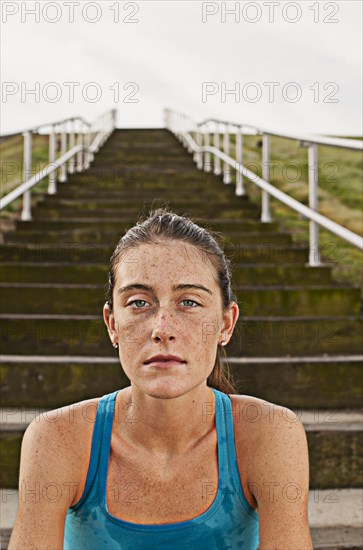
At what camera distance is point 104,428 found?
120cm

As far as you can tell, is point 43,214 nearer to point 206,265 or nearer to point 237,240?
point 237,240

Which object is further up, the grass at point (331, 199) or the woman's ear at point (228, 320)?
the grass at point (331, 199)

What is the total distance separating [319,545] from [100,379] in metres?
1.05

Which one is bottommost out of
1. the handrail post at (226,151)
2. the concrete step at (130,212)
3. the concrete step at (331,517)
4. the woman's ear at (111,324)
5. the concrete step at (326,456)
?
the concrete step at (331,517)

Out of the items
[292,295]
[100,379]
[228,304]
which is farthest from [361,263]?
[228,304]

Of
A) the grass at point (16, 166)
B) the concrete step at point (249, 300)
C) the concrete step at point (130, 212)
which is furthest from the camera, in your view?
the grass at point (16, 166)

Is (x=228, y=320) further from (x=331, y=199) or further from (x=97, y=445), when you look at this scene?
(x=331, y=199)

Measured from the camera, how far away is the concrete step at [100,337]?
8.98 feet

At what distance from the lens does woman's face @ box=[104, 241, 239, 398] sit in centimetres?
110

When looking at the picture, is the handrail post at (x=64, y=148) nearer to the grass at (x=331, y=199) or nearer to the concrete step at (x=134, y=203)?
the concrete step at (x=134, y=203)

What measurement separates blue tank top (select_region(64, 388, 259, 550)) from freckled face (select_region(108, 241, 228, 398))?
0.16 m

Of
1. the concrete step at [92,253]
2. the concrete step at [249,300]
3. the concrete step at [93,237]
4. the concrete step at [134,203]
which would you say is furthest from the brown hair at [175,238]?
the concrete step at [134,203]

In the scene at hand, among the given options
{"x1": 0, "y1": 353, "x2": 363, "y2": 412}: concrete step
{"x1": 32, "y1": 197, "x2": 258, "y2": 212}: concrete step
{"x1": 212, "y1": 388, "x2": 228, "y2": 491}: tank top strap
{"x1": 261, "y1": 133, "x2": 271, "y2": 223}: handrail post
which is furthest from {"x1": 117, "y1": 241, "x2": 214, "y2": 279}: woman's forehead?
{"x1": 32, "y1": 197, "x2": 258, "y2": 212}: concrete step

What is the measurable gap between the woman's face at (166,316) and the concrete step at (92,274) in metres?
2.25
